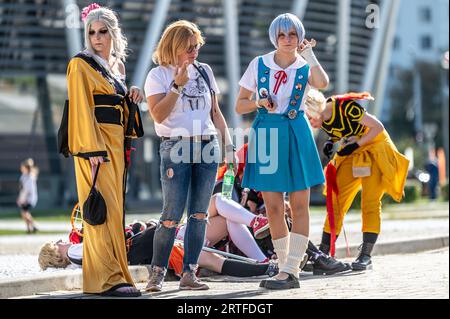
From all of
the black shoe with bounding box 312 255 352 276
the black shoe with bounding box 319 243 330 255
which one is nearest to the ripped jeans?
the black shoe with bounding box 312 255 352 276

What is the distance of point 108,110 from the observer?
8125 millimetres

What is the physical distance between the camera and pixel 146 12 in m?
37.8

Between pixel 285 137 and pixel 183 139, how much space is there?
73 cm

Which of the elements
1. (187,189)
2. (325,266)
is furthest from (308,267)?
(187,189)

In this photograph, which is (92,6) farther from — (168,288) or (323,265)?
(323,265)

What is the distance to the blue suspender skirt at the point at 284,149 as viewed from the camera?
8.46 m

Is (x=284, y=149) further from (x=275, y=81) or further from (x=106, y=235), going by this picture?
(x=106, y=235)

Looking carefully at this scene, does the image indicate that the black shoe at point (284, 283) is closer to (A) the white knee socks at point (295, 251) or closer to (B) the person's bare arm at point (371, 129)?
(A) the white knee socks at point (295, 251)

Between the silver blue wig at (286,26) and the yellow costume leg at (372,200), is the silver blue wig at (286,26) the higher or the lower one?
the higher one

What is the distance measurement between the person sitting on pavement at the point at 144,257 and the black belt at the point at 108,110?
169cm

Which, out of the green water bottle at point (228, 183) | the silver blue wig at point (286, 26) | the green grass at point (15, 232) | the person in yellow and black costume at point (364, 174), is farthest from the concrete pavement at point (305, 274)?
the green grass at point (15, 232)

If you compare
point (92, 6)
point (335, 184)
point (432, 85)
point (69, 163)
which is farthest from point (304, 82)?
point (432, 85)

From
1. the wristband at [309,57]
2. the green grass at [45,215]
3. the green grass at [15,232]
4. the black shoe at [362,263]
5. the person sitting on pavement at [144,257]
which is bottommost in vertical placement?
the green grass at [45,215]
